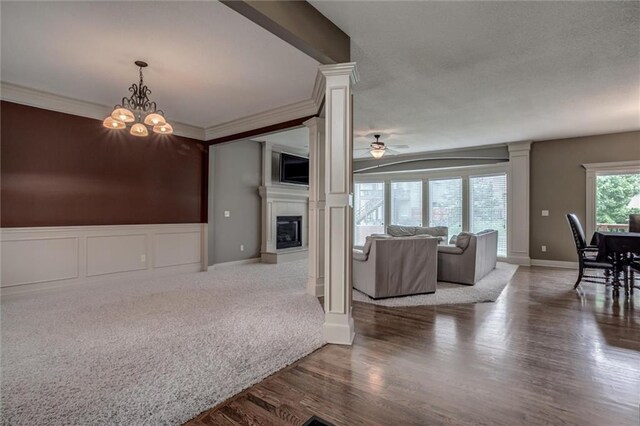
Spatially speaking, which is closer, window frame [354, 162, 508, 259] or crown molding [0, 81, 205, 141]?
crown molding [0, 81, 205, 141]

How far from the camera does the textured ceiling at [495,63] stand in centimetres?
247

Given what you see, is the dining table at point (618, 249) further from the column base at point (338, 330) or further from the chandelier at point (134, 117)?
the chandelier at point (134, 117)

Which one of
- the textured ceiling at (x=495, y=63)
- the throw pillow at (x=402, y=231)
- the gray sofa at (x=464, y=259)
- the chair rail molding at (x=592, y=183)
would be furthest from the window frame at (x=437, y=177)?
the gray sofa at (x=464, y=259)

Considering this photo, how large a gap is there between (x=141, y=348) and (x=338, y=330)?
162 cm

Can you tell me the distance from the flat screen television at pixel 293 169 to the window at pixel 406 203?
9.11ft

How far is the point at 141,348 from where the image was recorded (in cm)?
255

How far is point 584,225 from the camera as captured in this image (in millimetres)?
6219

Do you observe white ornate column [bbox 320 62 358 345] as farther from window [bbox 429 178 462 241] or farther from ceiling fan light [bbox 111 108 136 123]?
window [bbox 429 178 462 241]

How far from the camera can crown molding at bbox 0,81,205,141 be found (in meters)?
3.97

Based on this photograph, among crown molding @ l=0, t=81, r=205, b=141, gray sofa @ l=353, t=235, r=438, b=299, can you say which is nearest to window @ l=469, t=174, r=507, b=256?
gray sofa @ l=353, t=235, r=438, b=299

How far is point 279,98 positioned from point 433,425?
4.04 meters

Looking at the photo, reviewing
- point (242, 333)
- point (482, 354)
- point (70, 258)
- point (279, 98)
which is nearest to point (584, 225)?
point (482, 354)

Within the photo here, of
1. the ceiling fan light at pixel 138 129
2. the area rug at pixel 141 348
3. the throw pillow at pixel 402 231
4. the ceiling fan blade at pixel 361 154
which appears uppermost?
the ceiling fan blade at pixel 361 154

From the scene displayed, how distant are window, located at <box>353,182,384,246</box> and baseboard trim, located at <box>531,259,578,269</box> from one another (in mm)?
3812
